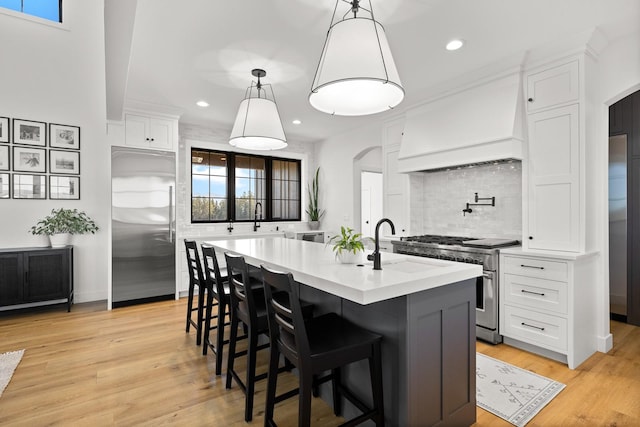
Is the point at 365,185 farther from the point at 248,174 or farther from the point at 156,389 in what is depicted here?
the point at 156,389

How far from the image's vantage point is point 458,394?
1858 mm

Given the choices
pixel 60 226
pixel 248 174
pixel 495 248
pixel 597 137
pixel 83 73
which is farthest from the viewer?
pixel 248 174

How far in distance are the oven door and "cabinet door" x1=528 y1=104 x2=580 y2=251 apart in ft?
1.63

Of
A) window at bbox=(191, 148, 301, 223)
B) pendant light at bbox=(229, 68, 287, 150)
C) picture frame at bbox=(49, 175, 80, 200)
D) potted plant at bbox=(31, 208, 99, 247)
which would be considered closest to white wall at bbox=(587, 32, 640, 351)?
pendant light at bbox=(229, 68, 287, 150)

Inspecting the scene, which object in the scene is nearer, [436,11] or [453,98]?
[436,11]

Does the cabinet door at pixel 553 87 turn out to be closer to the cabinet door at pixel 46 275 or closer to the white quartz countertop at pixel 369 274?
the white quartz countertop at pixel 369 274

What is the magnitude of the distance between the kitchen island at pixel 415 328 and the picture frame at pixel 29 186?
4245 millimetres

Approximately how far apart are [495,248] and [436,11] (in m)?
2.19

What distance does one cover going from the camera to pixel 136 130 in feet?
15.0

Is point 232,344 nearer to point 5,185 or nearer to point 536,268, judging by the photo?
point 536,268

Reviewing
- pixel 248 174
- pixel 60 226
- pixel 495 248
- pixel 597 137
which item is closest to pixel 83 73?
pixel 60 226

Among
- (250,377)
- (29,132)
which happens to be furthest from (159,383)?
(29,132)

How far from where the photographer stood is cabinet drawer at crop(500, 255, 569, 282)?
9.10 ft

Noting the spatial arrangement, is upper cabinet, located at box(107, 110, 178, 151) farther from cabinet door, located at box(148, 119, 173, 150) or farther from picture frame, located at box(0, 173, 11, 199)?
picture frame, located at box(0, 173, 11, 199)
